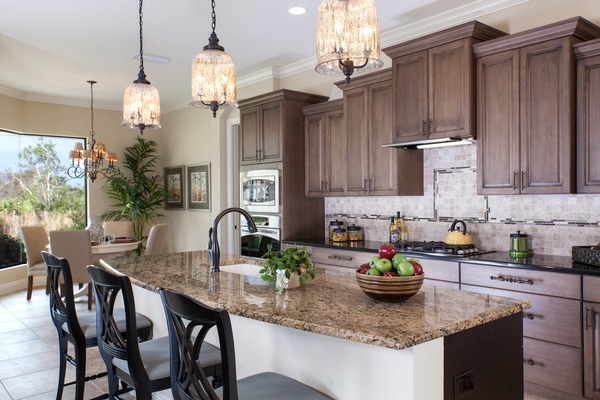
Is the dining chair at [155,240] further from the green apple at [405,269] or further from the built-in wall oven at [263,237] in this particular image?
the green apple at [405,269]

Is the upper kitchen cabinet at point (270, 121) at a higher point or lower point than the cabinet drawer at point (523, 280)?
higher

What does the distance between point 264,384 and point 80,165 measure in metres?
5.49

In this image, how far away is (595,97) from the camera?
3000 mm

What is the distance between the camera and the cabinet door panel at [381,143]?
4.26 meters

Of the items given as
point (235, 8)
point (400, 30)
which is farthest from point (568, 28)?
point (235, 8)

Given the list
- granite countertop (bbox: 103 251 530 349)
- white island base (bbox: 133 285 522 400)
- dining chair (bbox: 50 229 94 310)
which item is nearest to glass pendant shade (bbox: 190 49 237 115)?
granite countertop (bbox: 103 251 530 349)

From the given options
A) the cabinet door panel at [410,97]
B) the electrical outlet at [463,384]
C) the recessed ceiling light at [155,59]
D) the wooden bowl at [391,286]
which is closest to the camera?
the electrical outlet at [463,384]

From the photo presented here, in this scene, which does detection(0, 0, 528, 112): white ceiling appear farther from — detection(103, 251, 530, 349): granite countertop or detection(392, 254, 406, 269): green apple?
detection(392, 254, 406, 269): green apple

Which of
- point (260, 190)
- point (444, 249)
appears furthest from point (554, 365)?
point (260, 190)

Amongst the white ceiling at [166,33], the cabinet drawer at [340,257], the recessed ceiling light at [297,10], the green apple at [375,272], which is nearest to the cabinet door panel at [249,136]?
the white ceiling at [166,33]

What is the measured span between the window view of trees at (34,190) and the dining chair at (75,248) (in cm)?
205

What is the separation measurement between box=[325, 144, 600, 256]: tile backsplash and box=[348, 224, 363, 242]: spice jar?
0.11m

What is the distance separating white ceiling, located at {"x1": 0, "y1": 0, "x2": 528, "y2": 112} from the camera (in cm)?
390

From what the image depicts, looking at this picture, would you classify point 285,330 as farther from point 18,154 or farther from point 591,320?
point 18,154
